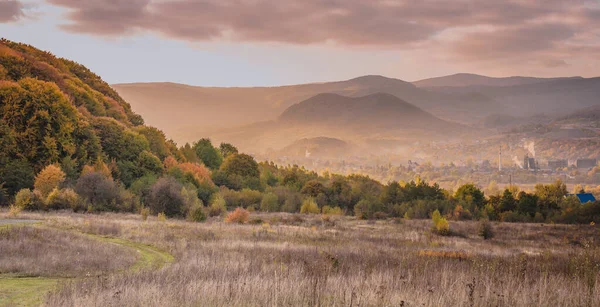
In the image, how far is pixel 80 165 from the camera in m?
63.9

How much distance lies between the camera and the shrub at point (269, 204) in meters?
78.3

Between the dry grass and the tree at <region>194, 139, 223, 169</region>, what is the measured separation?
96.3 metres

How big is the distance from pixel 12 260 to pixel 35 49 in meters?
85.8

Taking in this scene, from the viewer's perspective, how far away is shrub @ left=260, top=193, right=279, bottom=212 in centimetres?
7826

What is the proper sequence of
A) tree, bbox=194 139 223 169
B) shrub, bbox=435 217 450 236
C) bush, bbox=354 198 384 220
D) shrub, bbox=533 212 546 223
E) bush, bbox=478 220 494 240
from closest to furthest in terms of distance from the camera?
bush, bbox=478 220 494 240 < shrub, bbox=435 217 450 236 < bush, bbox=354 198 384 220 < shrub, bbox=533 212 546 223 < tree, bbox=194 139 223 169

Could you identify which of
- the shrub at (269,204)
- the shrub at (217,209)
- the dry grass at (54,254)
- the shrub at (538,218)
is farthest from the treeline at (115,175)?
the dry grass at (54,254)

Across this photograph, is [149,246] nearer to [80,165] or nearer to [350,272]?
[350,272]

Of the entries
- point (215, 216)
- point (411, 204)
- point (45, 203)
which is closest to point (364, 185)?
point (411, 204)

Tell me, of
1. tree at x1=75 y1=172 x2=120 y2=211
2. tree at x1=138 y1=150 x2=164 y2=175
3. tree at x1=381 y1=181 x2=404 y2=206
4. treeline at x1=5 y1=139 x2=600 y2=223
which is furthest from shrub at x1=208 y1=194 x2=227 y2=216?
tree at x1=381 y1=181 x2=404 y2=206

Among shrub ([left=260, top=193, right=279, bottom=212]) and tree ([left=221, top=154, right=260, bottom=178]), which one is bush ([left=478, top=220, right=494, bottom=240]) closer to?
shrub ([left=260, top=193, right=279, bottom=212])

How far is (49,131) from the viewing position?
5997cm

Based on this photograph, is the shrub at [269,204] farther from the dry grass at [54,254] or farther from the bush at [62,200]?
the dry grass at [54,254]

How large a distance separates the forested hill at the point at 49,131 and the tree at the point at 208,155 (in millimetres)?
33910

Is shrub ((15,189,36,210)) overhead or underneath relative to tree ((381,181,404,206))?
overhead
